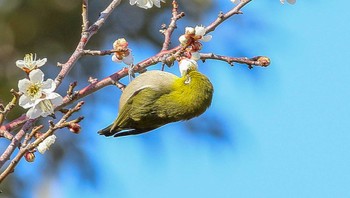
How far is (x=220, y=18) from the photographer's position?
3.04 metres

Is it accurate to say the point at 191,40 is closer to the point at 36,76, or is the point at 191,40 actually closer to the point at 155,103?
the point at 155,103

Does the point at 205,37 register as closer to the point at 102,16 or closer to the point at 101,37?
the point at 102,16

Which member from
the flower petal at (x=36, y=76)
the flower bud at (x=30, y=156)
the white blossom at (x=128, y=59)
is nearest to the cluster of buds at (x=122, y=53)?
the white blossom at (x=128, y=59)

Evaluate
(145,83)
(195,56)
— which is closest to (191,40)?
(195,56)

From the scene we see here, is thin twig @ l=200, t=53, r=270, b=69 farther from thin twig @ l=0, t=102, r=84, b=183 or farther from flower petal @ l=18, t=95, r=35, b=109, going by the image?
flower petal @ l=18, t=95, r=35, b=109

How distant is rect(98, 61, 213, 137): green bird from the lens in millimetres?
3217

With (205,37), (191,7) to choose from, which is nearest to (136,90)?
(205,37)

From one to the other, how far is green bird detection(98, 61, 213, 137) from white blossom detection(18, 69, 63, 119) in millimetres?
455

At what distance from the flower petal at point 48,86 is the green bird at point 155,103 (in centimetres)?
43

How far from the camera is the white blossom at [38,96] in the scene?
110 inches

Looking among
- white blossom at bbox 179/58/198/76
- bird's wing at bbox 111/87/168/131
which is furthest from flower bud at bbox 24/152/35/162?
white blossom at bbox 179/58/198/76

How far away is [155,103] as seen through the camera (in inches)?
129

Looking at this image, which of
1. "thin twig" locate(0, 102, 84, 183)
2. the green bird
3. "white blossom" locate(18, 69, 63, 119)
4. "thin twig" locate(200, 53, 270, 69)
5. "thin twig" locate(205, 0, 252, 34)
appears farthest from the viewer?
the green bird

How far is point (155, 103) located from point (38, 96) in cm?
59
